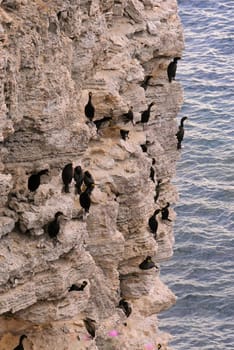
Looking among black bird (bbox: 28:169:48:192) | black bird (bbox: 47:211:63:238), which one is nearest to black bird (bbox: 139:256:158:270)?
black bird (bbox: 47:211:63:238)

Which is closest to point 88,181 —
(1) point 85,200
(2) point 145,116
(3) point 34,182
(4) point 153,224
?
(1) point 85,200

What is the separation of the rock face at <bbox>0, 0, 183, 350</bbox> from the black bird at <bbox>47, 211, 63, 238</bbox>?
0.29 feet

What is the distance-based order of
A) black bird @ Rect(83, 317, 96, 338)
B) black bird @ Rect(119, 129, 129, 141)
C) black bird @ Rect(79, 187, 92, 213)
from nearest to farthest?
black bird @ Rect(79, 187, 92, 213) < black bird @ Rect(83, 317, 96, 338) < black bird @ Rect(119, 129, 129, 141)

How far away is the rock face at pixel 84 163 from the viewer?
63.1ft

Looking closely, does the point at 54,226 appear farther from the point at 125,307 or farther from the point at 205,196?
the point at 205,196

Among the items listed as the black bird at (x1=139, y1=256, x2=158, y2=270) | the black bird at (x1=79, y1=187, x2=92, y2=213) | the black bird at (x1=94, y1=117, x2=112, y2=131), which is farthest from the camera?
the black bird at (x1=139, y1=256, x2=158, y2=270)

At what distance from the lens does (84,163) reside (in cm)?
2395

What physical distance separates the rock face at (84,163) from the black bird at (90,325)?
0.41 ft

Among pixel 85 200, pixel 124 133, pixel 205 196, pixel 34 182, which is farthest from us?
pixel 205 196

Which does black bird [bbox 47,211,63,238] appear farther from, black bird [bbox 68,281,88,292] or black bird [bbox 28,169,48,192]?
black bird [bbox 68,281,88,292]

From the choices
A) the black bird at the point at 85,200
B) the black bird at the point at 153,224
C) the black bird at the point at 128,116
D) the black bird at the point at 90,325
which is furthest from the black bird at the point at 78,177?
the black bird at the point at 153,224

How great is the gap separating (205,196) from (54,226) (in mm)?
26956

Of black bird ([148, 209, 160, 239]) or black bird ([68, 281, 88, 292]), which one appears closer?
black bird ([68, 281, 88, 292])

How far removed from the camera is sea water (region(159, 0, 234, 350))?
129ft
